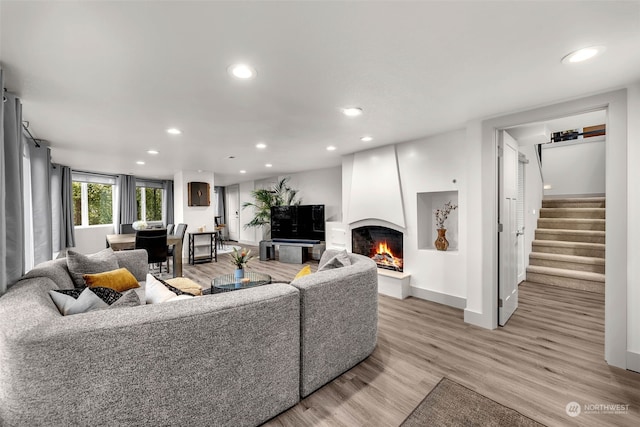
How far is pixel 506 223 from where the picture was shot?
2.98 meters

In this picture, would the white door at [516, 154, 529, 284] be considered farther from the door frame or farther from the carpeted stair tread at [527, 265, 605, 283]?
the door frame

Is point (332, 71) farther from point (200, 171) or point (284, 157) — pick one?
point (200, 171)

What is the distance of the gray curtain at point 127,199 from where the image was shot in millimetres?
7461

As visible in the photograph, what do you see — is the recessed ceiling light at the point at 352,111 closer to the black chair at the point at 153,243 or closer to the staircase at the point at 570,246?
the black chair at the point at 153,243

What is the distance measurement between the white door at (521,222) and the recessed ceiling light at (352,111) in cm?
256

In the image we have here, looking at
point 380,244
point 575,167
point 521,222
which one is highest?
point 575,167

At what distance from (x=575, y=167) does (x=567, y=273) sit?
3.41m

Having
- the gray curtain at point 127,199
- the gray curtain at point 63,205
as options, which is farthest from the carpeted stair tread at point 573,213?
the gray curtain at point 127,199

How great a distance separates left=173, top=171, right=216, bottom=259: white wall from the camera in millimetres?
6547

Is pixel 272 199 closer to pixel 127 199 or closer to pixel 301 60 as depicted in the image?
pixel 127 199

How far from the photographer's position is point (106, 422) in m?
1.14

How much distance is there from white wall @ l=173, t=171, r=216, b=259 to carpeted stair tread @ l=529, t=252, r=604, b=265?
7263 mm

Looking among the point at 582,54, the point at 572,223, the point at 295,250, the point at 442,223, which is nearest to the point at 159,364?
the point at 582,54

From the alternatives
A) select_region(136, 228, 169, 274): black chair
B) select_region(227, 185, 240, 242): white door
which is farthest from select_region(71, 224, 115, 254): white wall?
select_region(227, 185, 240, 242): white door
